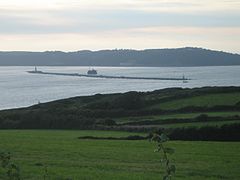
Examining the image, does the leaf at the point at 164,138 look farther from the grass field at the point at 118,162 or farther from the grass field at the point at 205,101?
the grass field at the point at 205,101

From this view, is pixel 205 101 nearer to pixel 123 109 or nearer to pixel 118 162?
pixel 123 109

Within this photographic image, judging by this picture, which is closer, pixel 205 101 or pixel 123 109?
pixel 123 109

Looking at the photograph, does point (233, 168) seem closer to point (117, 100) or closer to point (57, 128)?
point (57, 128)

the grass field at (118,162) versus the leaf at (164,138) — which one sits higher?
the leaf at (164,138)

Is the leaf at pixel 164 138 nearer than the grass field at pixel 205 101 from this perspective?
Yes

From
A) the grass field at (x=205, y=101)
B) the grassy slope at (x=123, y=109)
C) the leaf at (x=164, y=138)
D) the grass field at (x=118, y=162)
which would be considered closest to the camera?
the leaf at (x=164, y=138)

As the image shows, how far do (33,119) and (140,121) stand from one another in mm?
10412

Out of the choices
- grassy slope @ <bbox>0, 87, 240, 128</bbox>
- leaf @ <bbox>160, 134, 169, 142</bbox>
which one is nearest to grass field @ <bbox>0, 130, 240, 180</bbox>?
leaf @ <bbox>160, 134, 169, 142</bbox>

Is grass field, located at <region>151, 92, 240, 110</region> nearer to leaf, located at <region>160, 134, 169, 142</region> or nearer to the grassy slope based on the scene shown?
the grassy slope

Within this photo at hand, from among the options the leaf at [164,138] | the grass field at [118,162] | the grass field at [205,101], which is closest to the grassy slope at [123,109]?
the grass field at [205,101]

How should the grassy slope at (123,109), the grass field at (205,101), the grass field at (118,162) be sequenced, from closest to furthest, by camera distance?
1. the grass field at (118,162)
2. the grassy slope at (123,109)
3. the grass field at (205,101)

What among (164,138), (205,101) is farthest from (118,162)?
(205,101)

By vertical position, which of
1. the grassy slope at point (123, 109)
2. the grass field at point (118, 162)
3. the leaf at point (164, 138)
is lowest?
the grassy slope at point (123, 109)

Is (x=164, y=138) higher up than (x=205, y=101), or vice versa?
(x=164, y=138)
